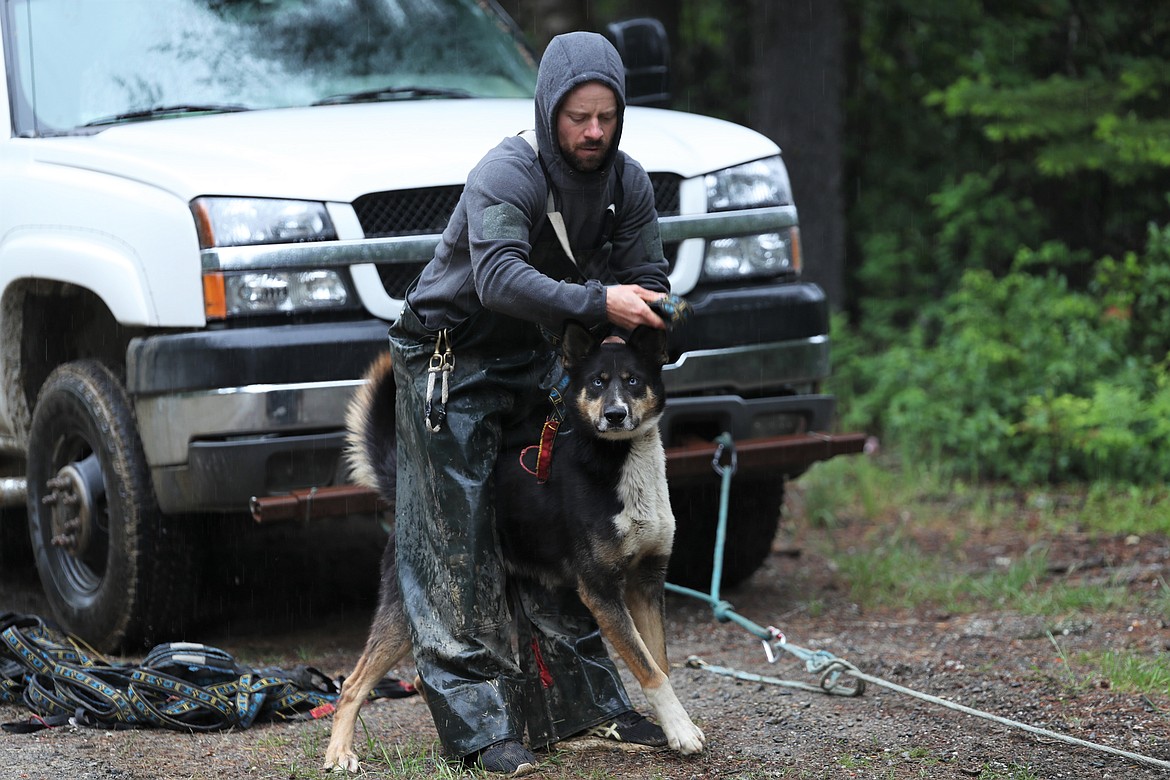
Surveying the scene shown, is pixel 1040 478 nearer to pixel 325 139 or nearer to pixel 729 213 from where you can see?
pixel 729 213

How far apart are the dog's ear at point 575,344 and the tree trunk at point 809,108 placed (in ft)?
21.9

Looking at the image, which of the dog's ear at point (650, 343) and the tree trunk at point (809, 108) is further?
the tree trunk at point (809, 108)

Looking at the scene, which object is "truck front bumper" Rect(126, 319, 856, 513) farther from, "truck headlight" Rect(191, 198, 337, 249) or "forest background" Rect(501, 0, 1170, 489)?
"forest background" Rect(501, 0, 1170, 489)

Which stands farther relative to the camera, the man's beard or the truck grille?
the truck grille

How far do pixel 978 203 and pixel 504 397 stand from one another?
776cm

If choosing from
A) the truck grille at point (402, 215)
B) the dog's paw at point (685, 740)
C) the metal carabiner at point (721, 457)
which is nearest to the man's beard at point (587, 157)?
the truck grille at point (402, 215)

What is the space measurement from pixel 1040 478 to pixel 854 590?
2305mm

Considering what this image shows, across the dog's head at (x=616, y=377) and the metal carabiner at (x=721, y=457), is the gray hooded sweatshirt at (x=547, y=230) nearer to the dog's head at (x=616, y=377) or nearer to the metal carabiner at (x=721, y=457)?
the dog's head at (x=616, y=377)

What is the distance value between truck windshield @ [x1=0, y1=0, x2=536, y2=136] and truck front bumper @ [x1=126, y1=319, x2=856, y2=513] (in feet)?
4.15

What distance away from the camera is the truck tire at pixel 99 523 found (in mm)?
5012

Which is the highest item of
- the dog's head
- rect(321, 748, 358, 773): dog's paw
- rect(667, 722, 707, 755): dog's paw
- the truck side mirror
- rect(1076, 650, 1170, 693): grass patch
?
the truck side mirror

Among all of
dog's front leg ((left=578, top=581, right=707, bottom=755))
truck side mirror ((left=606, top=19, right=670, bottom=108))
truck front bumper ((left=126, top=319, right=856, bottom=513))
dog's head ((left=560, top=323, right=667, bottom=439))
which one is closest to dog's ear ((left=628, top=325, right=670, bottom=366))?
dog's head ((left=560, top=323, right=667, bottom=439))

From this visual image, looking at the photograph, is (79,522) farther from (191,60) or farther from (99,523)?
(191,60)

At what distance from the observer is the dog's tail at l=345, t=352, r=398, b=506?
14.1 feet
